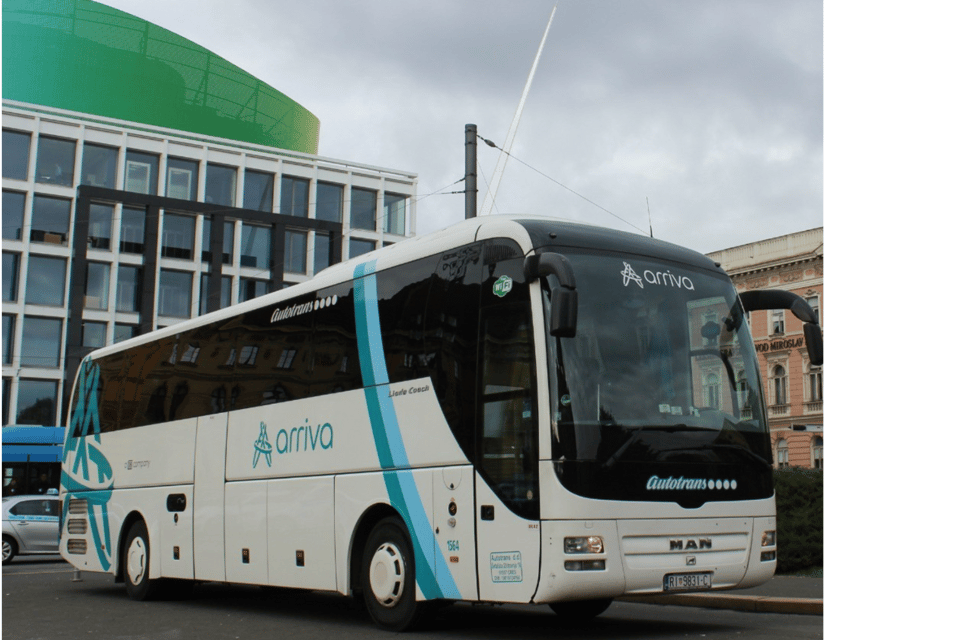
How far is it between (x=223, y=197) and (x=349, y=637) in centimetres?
5368

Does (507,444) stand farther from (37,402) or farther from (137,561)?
(37,402)

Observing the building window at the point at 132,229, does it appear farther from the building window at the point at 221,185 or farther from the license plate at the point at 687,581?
the license plate at the point at 687,581

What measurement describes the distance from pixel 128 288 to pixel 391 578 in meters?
51.1

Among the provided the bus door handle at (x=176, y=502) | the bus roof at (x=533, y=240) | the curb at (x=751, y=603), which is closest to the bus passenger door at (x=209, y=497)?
the bus door handle at (x=176, y=502)

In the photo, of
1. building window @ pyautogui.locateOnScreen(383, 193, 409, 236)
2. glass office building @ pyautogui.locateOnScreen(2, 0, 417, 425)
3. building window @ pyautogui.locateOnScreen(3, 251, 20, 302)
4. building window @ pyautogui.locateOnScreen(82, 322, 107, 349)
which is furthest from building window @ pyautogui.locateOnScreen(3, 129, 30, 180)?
building window @ pyautogui.locateOnScreen(383, 193, 409, 236)

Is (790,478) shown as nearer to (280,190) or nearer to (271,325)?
(271,325)

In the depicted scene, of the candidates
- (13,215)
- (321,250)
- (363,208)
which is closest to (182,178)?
(321,250)

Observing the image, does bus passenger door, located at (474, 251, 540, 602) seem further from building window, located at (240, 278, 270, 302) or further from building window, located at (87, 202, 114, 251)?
building window, located at (240, 278, 270, 302)

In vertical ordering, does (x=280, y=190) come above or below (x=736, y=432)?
above

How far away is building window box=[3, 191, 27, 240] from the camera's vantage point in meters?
55.9

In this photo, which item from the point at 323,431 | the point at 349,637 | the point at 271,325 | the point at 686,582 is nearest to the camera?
the point at 686,582

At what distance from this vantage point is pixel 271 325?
13.2 metres

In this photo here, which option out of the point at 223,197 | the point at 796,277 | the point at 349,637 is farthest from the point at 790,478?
the point at 223,197

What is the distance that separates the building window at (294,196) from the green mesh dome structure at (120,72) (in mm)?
9666
